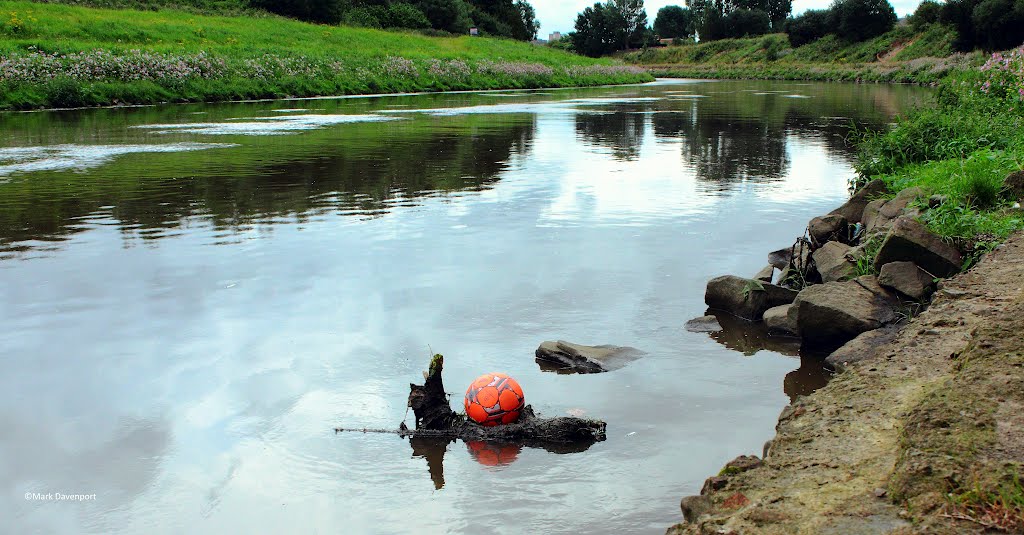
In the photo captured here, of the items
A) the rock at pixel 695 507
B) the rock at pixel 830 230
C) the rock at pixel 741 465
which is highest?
the rock at pixel 830 230

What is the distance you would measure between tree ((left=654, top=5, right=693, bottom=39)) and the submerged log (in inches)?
5271

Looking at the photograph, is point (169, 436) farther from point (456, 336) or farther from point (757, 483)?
point (757, 483)

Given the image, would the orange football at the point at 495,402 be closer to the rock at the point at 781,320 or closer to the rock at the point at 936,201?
the rock at the point at 781,320

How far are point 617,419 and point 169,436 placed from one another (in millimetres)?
2567

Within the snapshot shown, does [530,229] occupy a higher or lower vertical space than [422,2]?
lower

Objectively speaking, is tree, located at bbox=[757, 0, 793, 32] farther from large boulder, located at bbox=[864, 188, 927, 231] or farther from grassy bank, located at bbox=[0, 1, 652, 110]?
large boulder, located at bbox=[864, 188, 927, 231]

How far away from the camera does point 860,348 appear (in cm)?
605

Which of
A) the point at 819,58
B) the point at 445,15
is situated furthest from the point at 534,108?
the point at 819,58

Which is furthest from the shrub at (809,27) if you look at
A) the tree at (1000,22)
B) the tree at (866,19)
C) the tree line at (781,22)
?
the tree at (1000,22)

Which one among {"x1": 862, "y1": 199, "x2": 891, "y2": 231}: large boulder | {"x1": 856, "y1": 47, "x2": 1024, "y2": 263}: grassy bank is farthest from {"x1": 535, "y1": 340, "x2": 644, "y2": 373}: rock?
{"x1": 862, "y1": 199, "x2": 891, "y2": 231}: large boulder

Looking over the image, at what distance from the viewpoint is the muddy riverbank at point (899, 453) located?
125 inches

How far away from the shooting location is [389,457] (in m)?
5.00

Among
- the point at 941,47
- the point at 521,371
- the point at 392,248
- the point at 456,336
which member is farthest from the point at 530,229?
the point at 941,47

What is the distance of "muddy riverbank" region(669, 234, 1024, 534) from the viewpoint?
3.19 m
